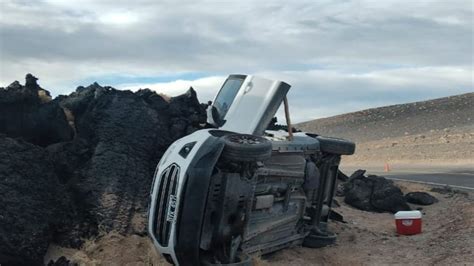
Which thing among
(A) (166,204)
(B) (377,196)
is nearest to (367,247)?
(B) (377,196)

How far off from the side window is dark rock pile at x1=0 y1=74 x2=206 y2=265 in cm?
140

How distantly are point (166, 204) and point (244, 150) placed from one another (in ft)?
3.13

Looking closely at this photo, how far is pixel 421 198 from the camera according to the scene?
11711 mm

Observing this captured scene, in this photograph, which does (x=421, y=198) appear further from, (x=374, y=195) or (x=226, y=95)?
(x=226, y=95)

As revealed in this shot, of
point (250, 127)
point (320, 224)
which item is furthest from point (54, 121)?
point (320, 224)

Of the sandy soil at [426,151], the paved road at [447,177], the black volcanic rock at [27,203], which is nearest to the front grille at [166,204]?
the black volcanic rock at [27,203]

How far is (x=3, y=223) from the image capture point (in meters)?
6.20

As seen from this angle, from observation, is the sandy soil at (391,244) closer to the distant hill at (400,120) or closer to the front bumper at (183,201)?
the front bumper at (183,201)

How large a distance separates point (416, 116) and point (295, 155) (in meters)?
46.2

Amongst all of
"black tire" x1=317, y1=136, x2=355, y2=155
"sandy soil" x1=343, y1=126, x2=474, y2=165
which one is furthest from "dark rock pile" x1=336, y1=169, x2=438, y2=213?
"sandy soil" x1=343, y1=126, x2=474, y2=165

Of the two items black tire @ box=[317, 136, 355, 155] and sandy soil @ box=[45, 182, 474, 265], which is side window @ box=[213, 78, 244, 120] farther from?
sandy soil @ box=[45, 182, 474, 265]

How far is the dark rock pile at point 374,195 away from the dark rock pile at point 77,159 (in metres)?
3.64

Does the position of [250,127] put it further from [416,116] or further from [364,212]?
[416,116]

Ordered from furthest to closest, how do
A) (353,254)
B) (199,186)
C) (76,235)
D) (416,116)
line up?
(416,116) → (353,254) → (76,235) → (199,186)
